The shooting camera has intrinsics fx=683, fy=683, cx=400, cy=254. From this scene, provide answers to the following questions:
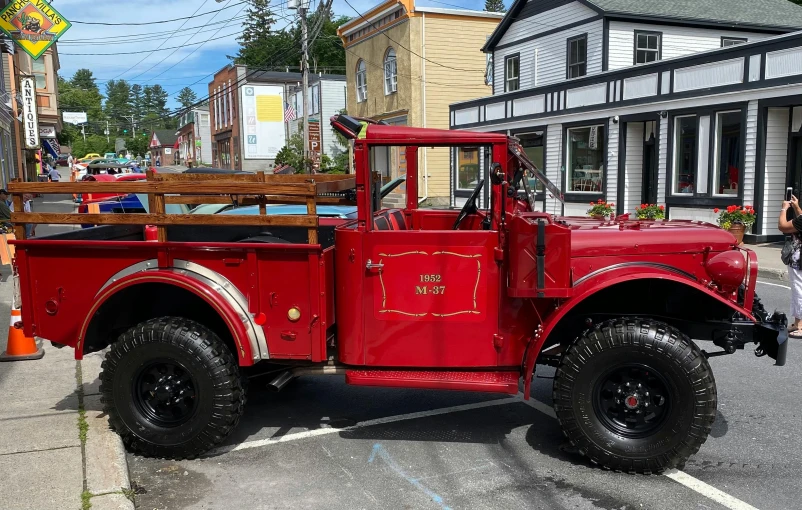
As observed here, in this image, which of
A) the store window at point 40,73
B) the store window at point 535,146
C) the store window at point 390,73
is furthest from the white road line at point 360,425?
the store window at point 40,73

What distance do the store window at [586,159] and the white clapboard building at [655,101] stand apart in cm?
5

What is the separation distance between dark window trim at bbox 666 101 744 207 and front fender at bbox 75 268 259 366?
15116mm

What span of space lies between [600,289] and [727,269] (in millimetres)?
789

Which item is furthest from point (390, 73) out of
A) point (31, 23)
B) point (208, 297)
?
point (208, 297)

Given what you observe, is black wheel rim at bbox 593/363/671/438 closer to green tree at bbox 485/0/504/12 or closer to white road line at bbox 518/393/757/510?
white road line at bbox 518/393/757/510

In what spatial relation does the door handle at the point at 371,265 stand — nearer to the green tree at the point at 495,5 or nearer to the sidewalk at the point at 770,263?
the sidewalk at the point at 770,263

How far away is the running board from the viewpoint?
428 centimetres

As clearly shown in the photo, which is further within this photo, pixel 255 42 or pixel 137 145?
pixel 137 145

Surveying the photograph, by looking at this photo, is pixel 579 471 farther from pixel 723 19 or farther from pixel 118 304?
pixel 723 19

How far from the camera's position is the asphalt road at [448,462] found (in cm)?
388

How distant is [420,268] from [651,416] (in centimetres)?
167

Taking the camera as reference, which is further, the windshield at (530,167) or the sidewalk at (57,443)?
the windshield at (530,167)

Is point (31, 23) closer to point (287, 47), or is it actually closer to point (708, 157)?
point (708, 157)

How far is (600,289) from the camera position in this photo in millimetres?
4090
